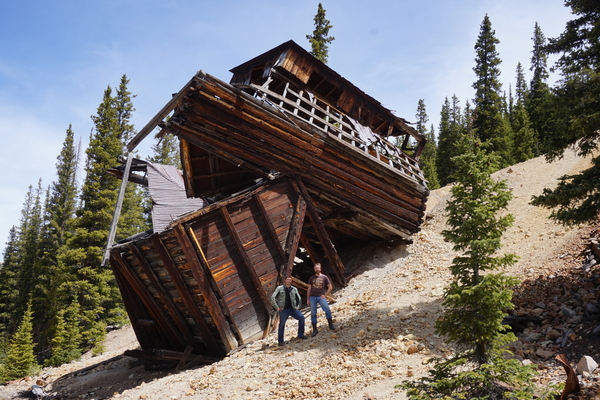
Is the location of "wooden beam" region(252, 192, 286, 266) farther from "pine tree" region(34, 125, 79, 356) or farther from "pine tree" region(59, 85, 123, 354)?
"pine tree" region(34, 125, 79, 356)

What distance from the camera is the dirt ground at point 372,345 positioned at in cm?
708

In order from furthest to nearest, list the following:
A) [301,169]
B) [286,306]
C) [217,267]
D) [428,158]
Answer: [428,158], [301,169], [217,267], [286,306]

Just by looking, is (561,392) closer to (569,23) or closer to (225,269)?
(225,269)

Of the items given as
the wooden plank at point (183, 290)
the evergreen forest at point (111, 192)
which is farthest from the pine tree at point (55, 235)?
the wooden plank at point (183, 290)

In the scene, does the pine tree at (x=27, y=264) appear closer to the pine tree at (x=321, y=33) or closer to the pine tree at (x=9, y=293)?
the pine tree at (x=9, y=293)

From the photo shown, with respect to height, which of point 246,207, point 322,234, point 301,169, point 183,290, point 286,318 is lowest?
point 286,318

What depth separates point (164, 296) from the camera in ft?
36.7

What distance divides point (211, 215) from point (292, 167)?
2825 mm

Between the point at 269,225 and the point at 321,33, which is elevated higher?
the point at 321,33

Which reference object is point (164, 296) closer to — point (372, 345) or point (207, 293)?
point (207, 293)

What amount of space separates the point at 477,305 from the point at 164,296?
822 centimetres

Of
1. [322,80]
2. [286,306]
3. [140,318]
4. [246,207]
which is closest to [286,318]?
[286,306]

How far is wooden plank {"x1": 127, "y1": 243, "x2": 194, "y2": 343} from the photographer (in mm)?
10936

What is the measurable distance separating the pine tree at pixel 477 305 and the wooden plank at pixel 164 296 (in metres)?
7.33
